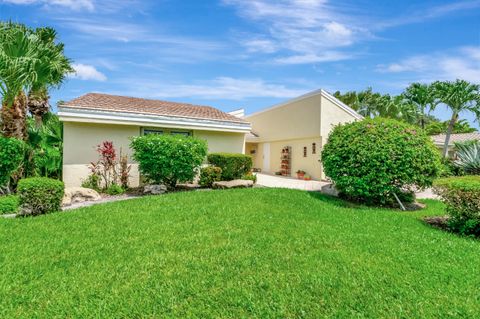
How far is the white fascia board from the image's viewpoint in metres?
12.3

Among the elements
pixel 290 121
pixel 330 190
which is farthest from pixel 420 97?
pixel 330 190

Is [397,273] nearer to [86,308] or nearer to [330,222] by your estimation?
[330,222]

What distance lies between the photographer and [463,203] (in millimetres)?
6711

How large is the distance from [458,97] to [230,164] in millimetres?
26095

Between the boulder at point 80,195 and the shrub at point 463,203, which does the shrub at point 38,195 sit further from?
the shrub at point 463,203

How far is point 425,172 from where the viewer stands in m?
9.75

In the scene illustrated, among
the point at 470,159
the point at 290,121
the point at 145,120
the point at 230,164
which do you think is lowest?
the point at 230,164

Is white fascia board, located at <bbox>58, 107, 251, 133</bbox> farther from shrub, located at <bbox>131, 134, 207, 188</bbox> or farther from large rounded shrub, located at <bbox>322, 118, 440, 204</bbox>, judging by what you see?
large rounded shrub, located at <bbox>322, 118, 440, 204</bbox>

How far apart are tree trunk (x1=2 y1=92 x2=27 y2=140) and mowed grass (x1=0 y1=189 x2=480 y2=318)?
15.9ft

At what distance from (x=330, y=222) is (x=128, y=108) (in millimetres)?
11719

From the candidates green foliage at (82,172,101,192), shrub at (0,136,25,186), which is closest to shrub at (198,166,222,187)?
green foliage at (82,172,101,192)

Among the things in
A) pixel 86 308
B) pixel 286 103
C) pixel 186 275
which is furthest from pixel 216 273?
pixel 286 103

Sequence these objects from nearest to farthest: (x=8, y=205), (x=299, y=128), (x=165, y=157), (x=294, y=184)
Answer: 1. (x=8, y=205)
2. (x=165, y=157)
3. (x=294, y=184)
4. (x=299, y=128)

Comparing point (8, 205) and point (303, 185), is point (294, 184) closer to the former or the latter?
point (303, 185)
